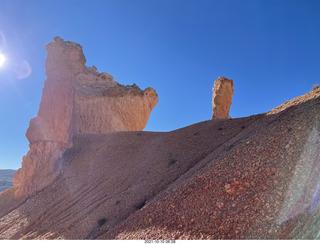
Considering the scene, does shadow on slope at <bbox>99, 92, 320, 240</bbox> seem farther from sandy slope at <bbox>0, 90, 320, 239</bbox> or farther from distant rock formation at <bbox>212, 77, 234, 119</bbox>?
distant rock formation at <bbox>212, 77, 234, 119</bbox>

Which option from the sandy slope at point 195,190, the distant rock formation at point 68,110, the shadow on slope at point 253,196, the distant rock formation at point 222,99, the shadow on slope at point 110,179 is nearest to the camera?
the shadow on slope at point 253,196

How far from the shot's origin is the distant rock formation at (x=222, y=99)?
23.4 metres

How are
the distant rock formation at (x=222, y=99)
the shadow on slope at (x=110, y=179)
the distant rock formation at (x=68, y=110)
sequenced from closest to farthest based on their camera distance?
the shadow on slope at (x=110, y=179) < the distant rock formation at (x=68, y=110) < the distant rock formation at (x=222, y=99)

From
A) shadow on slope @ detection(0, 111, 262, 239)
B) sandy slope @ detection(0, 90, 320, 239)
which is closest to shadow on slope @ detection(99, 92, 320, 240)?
sandy slope @ detection(0, 90, 320, 239)

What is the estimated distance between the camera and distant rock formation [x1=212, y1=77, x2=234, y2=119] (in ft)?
76.9

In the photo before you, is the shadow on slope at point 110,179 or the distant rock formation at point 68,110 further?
the distant rock formation at point 68,110

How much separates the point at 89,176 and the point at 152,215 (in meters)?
7.31

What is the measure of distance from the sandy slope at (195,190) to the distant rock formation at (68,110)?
5.43 feet

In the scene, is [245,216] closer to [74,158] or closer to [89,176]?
[89,176]

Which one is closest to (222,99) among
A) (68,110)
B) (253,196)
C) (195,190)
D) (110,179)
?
(68,110)

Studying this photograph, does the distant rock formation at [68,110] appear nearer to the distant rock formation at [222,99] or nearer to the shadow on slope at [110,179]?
the shadow on slope at [110,179]

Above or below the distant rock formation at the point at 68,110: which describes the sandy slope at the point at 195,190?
below

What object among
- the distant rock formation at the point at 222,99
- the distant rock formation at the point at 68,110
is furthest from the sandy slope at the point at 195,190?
the distant rock formation at the point at 222,99

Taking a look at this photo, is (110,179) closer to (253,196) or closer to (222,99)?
(253,196)
